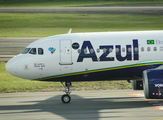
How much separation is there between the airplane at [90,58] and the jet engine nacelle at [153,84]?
0.83 metres

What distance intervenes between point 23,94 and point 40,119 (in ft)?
24.2

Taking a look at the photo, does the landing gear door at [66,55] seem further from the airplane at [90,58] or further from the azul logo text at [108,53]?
the azul logo text at [108,53]

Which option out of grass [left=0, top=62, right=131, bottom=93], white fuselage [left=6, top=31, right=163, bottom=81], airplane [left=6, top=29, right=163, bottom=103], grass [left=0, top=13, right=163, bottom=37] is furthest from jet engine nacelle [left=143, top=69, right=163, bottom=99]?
grass [left=0, top=13, right=163, bottom=37]

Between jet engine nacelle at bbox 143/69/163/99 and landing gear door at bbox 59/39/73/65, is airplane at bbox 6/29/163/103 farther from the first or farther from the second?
jet engine nacelle at bbox 143/69/163/99

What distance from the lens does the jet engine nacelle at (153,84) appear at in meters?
16.5

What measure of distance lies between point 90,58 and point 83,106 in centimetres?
277

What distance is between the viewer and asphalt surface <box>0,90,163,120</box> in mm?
14922

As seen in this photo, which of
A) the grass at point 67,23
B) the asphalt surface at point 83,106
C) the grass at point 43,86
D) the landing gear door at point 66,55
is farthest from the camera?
the grass at point 67,23

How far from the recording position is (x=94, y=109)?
53.7 feet

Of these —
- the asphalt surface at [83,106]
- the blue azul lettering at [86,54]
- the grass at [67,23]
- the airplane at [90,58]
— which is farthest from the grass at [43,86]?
the grass at [67,23]

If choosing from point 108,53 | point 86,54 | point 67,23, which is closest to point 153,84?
point 108,53

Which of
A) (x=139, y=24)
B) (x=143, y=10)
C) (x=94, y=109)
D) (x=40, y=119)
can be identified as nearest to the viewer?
(x=40, y=119)

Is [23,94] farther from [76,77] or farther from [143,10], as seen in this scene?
[143,10]

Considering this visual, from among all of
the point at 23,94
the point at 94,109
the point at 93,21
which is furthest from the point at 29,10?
the point at 94,109
